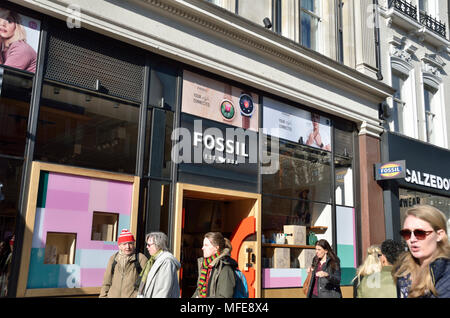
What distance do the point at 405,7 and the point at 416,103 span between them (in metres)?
3.36

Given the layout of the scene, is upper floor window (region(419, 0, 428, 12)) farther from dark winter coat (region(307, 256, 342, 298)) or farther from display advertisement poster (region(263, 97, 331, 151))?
dark winter coat (region(307, 256, 342, 298))

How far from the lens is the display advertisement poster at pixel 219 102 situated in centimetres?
861

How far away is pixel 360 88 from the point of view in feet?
39.4

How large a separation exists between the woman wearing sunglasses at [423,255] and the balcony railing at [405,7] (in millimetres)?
13230

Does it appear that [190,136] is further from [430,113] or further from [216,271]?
[430,113]

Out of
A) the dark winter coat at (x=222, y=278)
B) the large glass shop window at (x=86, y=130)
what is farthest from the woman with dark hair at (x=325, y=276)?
the large glass shop window at (x=86, y=130)

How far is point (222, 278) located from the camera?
4.47 metres

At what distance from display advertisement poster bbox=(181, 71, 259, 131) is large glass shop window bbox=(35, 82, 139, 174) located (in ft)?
4.28

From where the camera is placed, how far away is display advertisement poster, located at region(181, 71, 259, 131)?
8.61m

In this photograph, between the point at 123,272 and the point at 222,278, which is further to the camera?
the point at 123,272

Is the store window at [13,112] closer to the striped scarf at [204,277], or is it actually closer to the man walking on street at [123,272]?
the man walking on street at [123,272]

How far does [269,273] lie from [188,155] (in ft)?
10.7

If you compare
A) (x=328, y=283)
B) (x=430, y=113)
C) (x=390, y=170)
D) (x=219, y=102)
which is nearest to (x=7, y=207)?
(x=219, y=102)

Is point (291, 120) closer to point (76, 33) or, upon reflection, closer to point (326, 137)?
point (326, 137)
